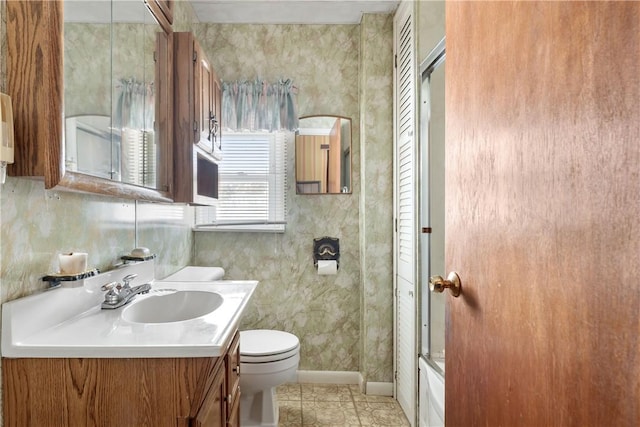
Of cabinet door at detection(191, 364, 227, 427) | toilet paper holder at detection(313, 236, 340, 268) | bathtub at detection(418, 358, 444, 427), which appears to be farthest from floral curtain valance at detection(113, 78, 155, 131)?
bathtub at detection(418, 358, 444, 427)

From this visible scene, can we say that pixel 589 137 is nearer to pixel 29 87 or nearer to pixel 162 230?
pixel 29 87

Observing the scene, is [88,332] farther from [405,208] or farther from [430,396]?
[405,208]

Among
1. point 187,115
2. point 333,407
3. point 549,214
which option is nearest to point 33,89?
point 187,115

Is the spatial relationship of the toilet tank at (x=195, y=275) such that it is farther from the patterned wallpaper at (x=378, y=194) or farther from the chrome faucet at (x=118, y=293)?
the patterned wallpaper at (x=378, y=194)

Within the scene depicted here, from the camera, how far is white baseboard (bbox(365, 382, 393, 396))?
259cm

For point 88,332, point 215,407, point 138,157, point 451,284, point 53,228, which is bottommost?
point 215,407

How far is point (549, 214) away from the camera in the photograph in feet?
1.99

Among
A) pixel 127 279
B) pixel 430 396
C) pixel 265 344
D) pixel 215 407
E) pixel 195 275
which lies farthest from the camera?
pixel 195 275

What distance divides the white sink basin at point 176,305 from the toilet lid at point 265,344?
0.54 meters

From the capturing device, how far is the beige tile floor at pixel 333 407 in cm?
226

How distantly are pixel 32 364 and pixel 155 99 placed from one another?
1188mm

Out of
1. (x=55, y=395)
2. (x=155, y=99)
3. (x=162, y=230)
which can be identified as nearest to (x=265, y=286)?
(x=162, y=230)

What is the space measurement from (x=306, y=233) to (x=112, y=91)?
163 cm

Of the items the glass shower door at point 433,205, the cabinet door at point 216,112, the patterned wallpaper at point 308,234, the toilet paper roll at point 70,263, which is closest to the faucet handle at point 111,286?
the toilet paper roll at point 70,263
